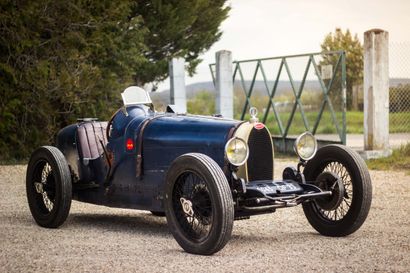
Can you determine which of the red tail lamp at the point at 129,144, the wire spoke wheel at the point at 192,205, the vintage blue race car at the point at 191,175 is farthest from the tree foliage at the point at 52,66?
the wire spoke wheel at the point at 192,205

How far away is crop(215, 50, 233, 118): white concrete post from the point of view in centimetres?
1942

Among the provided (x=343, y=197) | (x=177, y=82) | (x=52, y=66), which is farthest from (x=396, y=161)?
(x=52, y=66)

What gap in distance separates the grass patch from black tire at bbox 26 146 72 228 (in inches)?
277

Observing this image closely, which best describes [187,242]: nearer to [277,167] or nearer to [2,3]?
[277,167]

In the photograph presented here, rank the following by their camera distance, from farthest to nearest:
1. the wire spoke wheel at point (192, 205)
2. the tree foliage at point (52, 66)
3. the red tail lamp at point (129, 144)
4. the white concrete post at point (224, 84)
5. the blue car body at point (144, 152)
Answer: the white concrete post at point (224, 84), the tree foliage at point (52, 66), the red tail lamp at point (129, 144), the blue car body at point (144, 152), the wire spoke wheel at point (192, 205)

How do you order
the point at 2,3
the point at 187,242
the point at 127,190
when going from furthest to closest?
the point at 2,3
the point at 127,190
the point at 187,242

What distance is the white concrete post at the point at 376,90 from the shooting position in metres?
15.4

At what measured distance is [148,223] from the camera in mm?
9023

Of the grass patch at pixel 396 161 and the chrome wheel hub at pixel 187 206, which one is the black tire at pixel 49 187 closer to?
the chrome wheel hub at pixel 187 206

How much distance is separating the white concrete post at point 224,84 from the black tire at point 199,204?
39.9ft

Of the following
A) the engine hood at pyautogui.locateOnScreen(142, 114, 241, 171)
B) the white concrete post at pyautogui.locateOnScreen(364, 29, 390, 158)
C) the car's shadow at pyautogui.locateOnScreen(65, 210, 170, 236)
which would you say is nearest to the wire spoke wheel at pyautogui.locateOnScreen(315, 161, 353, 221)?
the engine hood at pyautogui.locateOnScreen(142, 114, 241, 171)

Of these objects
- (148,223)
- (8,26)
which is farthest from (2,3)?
(148,223)

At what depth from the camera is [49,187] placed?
886 cm

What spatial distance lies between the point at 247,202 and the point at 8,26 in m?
11.3
